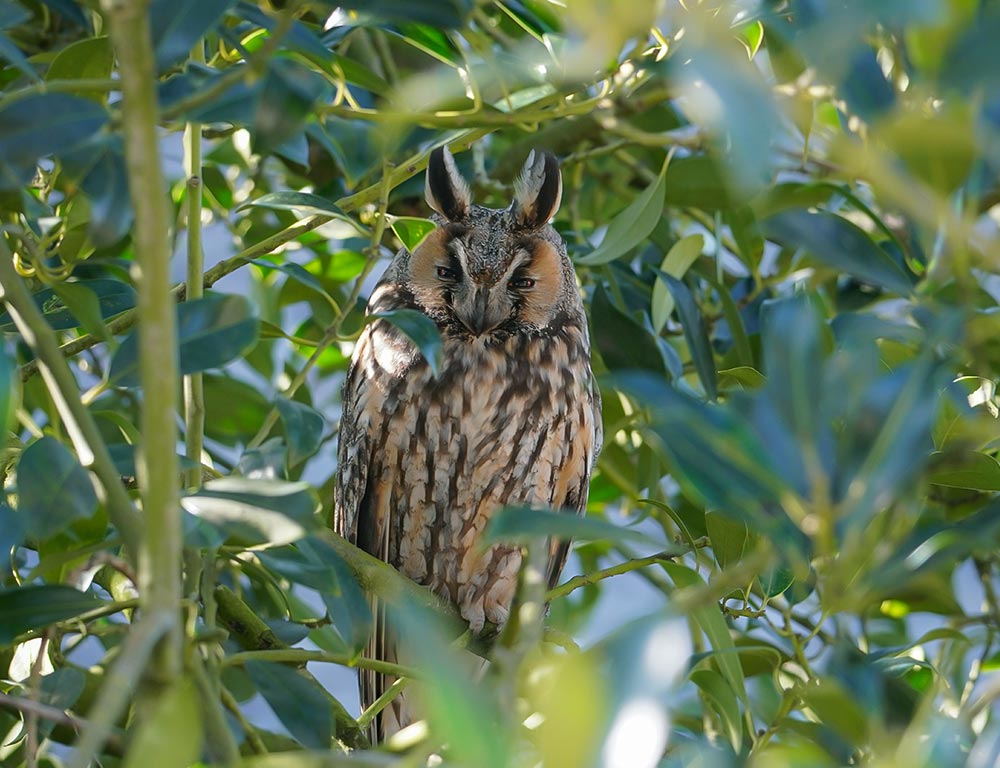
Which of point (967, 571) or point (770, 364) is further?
point (967, 571)

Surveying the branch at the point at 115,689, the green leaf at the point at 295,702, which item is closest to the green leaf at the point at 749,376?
the green leaf at the point at 295,702

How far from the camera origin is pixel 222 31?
96 centimetres

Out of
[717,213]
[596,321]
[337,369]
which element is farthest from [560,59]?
[337,369]

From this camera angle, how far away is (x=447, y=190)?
1.68m

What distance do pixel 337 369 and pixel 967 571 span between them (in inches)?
67.2

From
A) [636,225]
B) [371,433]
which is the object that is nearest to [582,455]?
[371,433]

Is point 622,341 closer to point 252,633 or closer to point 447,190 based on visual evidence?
point 447,190

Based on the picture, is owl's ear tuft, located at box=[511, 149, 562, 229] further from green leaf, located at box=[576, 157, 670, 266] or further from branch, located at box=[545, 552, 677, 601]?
branch, located at box=[545, 552, 677, 601]

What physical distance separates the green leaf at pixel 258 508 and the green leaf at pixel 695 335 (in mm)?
682

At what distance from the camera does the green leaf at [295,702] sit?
81 centimetres

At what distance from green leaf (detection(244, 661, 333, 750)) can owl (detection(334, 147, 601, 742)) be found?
2.92ft

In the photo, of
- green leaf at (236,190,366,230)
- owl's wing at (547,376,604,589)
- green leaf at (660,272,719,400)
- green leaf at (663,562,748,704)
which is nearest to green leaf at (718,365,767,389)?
green leaf at (660,272,719,400)

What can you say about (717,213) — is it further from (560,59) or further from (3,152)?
(3,152)

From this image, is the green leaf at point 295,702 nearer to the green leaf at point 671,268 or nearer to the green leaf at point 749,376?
the green leaf at point 749,376
